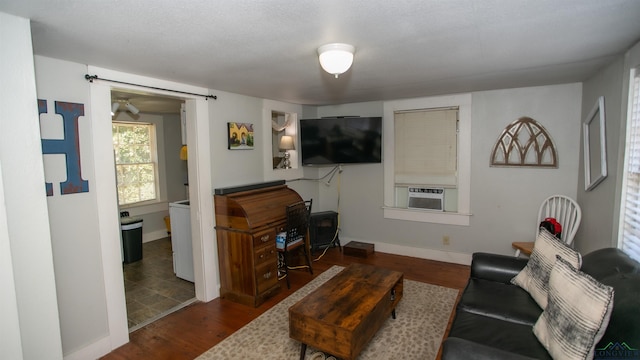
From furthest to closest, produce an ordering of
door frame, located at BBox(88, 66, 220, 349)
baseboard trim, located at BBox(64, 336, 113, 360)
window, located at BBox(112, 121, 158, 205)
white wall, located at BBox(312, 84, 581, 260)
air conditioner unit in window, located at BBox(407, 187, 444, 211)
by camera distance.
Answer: window, located at BBox(112, 121, 158, 205), air conditioner unit in window, located at BBox(407, 187, 444, 211), white wall, located at BBox(312, 84, 581, 260), door frame, located at BBox(88, 66, 220, 349), baseboard trim, located at BBox(64, 336, 113, 360)

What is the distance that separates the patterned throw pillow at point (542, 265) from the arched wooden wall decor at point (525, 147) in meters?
Answer: 1.67

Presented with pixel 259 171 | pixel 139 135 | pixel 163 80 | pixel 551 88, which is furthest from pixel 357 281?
pixel 139 135

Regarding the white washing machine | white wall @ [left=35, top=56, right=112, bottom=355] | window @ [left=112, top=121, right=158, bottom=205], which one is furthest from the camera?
window @ [left=112, top=121, right=158, bottom=205]

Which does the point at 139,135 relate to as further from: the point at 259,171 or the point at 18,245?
the point at 18,245

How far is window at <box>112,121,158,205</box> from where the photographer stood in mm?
5317

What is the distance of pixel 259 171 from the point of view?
4.10 m

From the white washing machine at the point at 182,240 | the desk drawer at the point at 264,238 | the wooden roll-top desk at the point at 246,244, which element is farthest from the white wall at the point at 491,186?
the white washing machine at the point at 182,240

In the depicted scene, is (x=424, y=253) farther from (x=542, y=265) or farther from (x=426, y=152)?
(x=542, y=265)

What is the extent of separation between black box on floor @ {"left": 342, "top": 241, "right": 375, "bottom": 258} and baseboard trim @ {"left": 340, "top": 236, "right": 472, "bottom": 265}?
19 centimetres

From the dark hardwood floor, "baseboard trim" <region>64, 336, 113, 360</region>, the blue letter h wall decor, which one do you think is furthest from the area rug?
the blue letter h wall decor

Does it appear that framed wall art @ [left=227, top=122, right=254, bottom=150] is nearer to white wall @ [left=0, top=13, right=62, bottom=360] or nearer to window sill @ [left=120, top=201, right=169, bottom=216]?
white wall @ [left=0, top=13, right=62, bottom=360]

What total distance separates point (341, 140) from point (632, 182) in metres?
3.10

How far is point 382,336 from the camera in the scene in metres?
2.65

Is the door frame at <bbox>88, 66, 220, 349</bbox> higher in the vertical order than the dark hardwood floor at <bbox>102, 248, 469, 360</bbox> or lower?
higher
